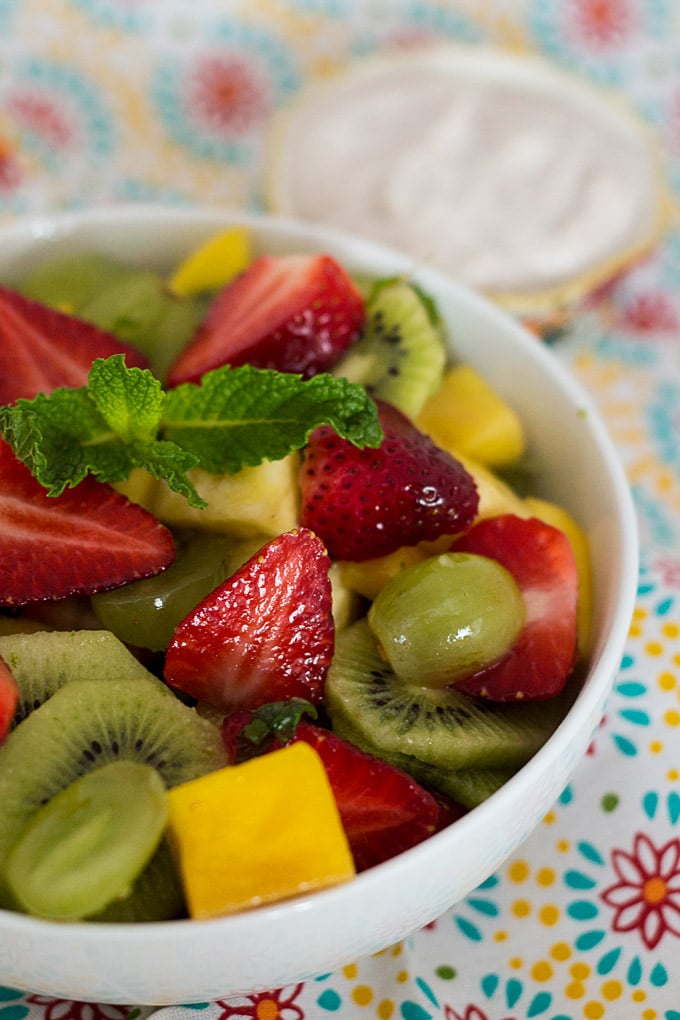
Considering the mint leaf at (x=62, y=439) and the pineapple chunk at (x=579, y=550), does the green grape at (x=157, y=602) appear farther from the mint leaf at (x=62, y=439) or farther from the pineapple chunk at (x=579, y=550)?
the pineapple chunk at (x=579, y=550)

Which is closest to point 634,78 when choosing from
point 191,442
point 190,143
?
point 190,143

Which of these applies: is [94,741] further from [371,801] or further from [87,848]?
[371,801]

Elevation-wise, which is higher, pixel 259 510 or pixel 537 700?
pixel 259 510

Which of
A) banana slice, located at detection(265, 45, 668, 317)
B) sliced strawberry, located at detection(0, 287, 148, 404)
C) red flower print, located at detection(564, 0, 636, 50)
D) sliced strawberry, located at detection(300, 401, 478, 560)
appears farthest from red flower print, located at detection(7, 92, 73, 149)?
sliced strawberry, located at detection(300, 401, 478, 560)

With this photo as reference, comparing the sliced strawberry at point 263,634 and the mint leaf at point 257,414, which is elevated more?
the mint leaf at point 257,414

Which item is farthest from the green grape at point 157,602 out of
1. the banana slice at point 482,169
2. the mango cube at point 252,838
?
the banana slice at point 482,169

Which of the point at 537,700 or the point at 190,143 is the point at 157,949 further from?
the point at 190,143
